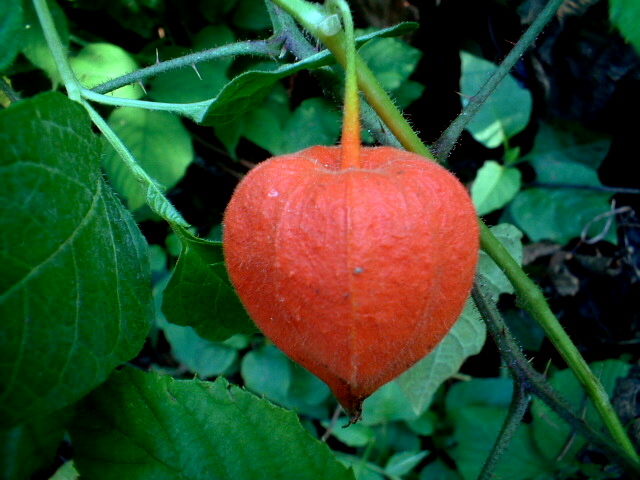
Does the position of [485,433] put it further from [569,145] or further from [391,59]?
[391,59]

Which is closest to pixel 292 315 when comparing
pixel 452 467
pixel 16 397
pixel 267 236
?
pixel 267 236

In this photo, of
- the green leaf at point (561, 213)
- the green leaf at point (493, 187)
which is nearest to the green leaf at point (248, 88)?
the green leaf at point (493, 187)

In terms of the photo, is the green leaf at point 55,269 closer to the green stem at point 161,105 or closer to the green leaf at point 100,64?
the green stem at point 161,105

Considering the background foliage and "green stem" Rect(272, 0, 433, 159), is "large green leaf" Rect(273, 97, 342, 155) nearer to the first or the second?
the background foliage

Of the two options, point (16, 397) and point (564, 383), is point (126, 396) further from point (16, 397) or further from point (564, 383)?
point (564, 383)

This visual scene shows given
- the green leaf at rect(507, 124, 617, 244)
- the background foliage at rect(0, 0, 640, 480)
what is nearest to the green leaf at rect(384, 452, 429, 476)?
the background foliage at rect(0, 0, 640, 480)

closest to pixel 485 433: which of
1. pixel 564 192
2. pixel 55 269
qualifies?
pixel 564 192
